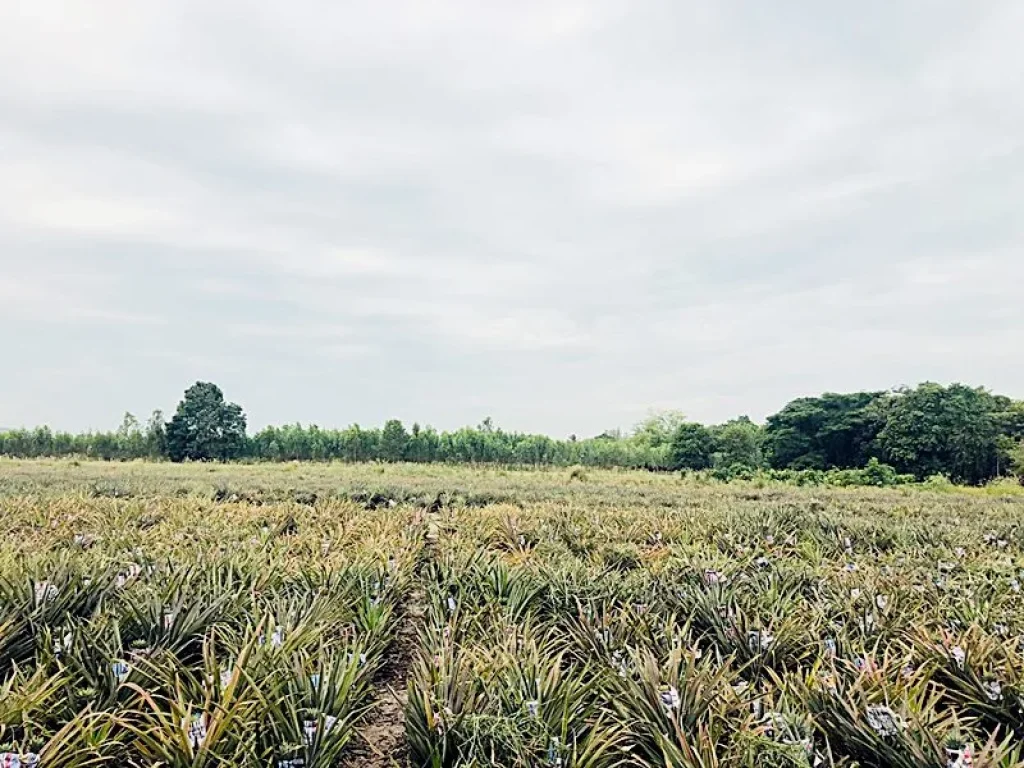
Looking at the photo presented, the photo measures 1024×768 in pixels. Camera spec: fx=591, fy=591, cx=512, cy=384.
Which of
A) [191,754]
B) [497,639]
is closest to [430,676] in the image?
[497,639]

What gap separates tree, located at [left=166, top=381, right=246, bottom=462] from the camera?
3641 centimetres

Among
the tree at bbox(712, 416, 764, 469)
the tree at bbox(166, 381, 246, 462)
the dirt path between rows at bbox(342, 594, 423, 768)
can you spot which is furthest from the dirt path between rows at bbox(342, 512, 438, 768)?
the tree at bbox(166, 381, 246, 462)

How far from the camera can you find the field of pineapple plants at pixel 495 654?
1.89 m

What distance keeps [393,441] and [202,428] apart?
11.6m

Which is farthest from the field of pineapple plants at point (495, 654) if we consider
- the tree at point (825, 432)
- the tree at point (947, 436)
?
the tree at point (825, 432)

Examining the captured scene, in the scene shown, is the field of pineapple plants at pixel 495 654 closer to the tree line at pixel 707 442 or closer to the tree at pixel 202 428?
the tree line at pixel 707 442

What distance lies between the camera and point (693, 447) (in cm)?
3356

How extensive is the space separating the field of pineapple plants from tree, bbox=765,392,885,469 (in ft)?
101

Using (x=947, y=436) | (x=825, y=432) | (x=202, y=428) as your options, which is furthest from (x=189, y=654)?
(x=202, y=428)

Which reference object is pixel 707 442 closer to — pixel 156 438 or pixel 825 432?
pixel 825 432

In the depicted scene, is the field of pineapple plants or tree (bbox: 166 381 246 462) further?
tree (bbox: 166 381 246 462)

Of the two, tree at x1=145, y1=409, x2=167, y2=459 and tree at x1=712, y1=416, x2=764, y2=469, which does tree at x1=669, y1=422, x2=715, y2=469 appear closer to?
tree at x1=712, y1=416, x2=764, y2=469

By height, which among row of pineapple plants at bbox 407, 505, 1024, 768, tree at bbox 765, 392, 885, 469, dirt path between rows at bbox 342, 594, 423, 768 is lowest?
dirt path between rows at bbox 342, 594, 423, 768

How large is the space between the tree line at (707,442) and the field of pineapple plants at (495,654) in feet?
75.2
